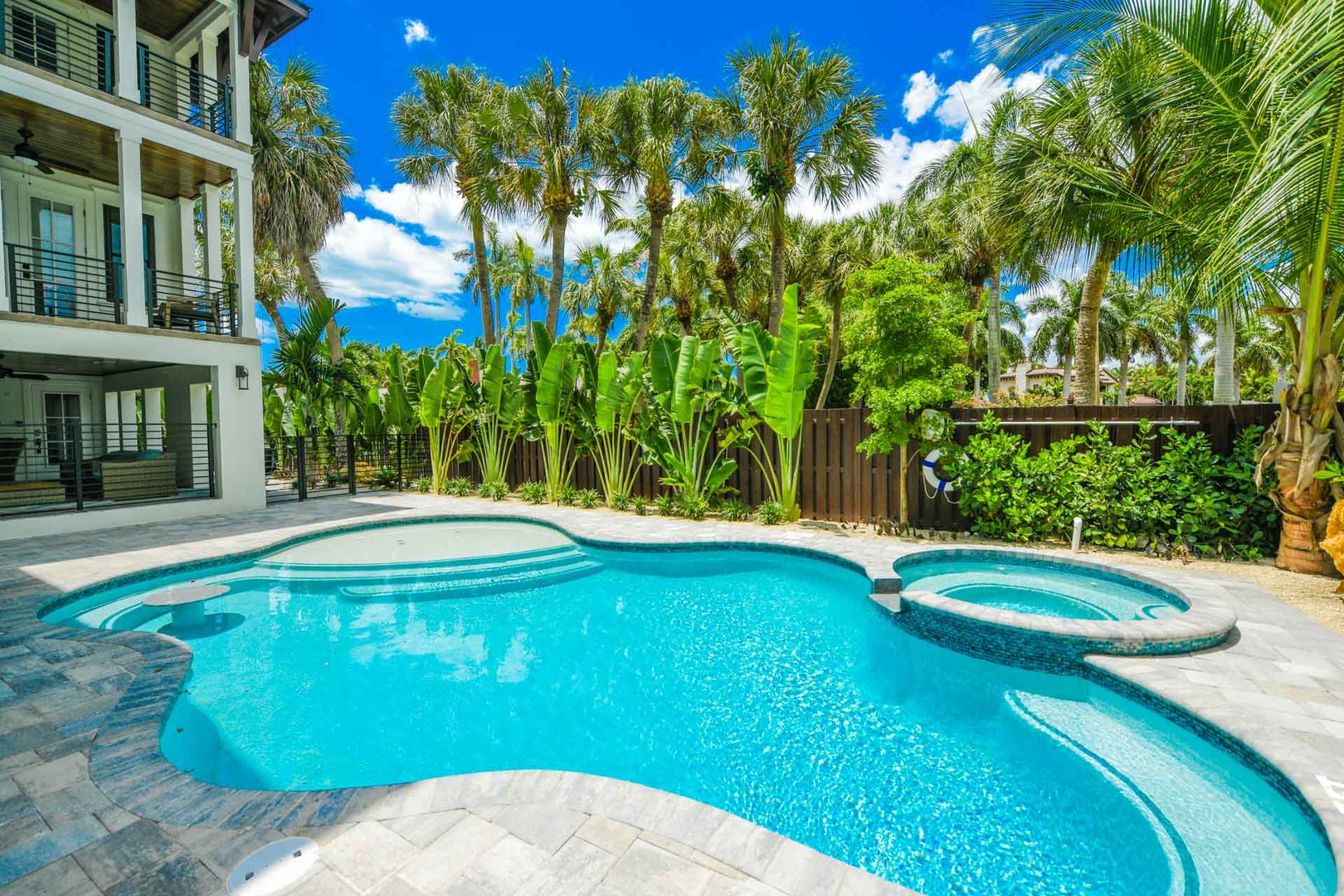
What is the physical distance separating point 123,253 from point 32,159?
223 cm

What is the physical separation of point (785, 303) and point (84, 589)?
9180 millimetres

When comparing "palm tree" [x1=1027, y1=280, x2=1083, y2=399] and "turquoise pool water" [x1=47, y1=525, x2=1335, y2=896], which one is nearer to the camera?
"turquoise pool water" [x1=47, y1=525, x2=1335, y2=896]

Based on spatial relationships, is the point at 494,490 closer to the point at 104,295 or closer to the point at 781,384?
the point at 781,384

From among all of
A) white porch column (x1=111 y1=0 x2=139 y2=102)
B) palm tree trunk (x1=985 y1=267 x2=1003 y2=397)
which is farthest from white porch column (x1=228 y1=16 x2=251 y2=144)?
palm tree trunk (x1=985 y1=267 x2=1003 y2=397)

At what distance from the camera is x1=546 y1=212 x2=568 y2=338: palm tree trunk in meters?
15.4

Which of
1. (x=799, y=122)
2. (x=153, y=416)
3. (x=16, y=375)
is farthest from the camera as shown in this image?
(x=153, y=416)

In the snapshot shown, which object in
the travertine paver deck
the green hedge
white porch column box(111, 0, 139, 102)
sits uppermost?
white porch column box(111, 0, 139, 102)

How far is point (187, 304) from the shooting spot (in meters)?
11.6

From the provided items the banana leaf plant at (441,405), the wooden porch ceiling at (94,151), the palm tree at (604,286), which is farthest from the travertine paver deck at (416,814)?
the palm tree at (604,286)

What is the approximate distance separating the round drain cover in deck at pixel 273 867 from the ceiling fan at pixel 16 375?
13.9 m

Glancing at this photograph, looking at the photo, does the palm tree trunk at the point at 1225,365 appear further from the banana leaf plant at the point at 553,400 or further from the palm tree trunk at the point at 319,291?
the palm tree trunk at the point at 319,291

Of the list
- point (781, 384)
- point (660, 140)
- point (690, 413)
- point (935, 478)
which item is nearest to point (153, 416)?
point (660, 140)

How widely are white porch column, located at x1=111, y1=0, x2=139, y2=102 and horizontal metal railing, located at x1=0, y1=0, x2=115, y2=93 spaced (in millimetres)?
684

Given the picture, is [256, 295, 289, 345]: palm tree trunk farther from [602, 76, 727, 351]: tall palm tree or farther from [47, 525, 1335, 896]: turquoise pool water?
[47, 525, 1335, 896]: turquoise pool water
